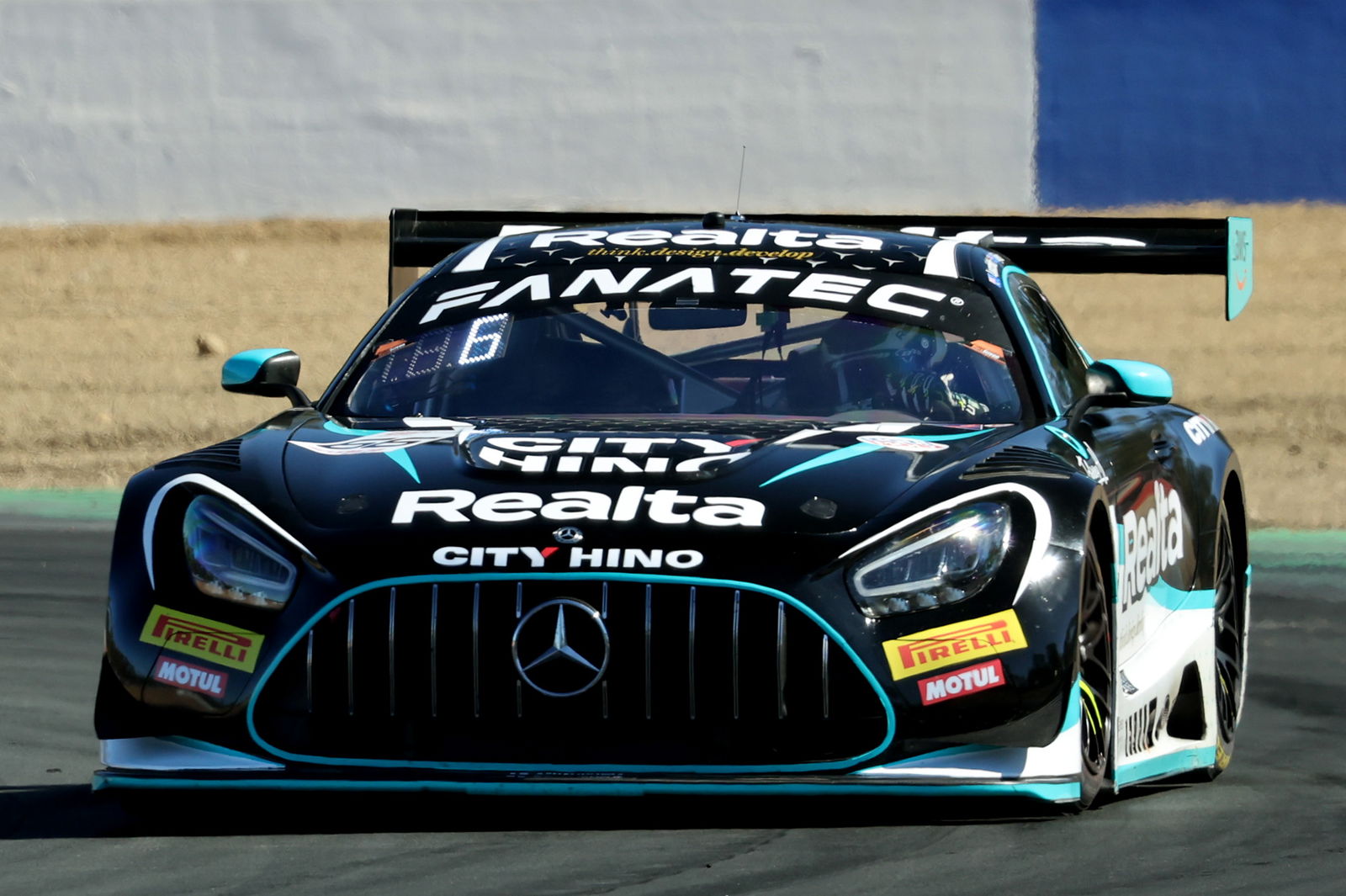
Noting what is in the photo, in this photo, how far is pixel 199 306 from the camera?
63.6 ft

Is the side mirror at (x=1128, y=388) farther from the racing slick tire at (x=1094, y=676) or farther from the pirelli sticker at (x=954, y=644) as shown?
the pirelli sticker at (x=954, y=644)

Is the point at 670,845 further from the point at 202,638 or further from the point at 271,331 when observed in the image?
the point at 271,331

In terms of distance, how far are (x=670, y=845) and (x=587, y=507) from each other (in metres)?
0.64

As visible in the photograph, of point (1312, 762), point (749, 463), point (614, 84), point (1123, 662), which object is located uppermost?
point (614, 84)

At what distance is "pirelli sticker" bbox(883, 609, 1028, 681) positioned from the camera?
14.0 ft

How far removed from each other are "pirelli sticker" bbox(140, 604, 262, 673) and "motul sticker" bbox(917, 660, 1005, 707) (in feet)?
3.71

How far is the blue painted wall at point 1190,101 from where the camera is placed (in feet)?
57.9

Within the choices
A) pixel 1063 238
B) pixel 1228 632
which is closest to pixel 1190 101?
pixel 1063 238

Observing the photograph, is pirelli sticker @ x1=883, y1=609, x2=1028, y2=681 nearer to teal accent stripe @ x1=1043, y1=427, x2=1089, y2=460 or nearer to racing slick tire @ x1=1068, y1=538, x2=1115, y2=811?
racing slick tire @ x1=1068, y1=538, x2=1115, y2=811

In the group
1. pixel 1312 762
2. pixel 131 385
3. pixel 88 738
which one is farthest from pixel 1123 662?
pixel 131 385

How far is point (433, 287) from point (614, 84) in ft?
42.8

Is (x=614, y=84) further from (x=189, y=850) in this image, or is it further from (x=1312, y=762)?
(x=189, y=850)

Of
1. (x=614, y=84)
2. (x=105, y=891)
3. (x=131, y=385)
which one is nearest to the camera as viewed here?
(x=105, y=891)

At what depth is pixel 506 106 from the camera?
19.0 meters
